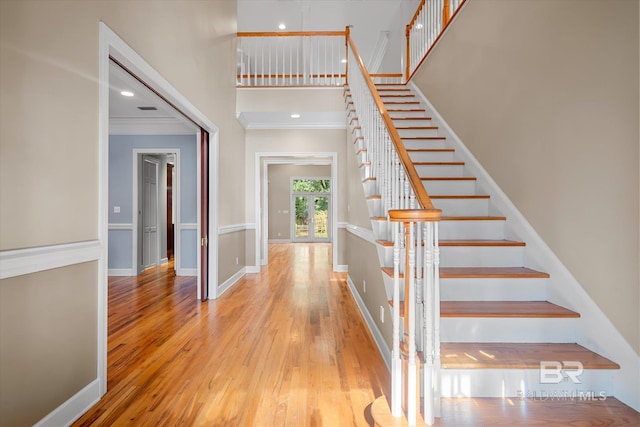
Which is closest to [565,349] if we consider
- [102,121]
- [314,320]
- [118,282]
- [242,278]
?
[314,320]

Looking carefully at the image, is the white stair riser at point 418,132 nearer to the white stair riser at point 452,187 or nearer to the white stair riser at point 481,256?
the white stair riser at point 452,187

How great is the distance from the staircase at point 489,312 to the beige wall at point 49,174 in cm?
185

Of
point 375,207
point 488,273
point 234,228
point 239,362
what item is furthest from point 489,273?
point 234,228

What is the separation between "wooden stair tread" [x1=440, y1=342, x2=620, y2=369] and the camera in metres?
1.73

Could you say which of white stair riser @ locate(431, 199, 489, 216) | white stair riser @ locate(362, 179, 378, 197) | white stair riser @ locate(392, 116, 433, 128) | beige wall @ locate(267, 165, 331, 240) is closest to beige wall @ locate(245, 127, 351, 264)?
white stair riser @ locate(392, 116, 433, 128)

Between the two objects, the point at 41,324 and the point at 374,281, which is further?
the point at 374,281

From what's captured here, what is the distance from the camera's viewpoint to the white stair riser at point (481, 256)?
2.49 metres

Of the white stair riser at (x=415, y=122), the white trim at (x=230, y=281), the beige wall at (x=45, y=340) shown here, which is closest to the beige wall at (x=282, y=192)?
the white trim at (x=230, y=281)

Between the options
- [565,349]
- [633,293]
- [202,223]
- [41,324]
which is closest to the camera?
[41,324]

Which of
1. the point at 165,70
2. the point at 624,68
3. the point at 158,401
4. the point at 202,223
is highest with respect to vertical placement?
the point at 165,70

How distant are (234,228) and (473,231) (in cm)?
348

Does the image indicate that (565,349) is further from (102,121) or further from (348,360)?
(102,121)

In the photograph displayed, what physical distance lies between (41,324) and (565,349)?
278cm

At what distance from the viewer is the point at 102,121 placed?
6.39 ft
